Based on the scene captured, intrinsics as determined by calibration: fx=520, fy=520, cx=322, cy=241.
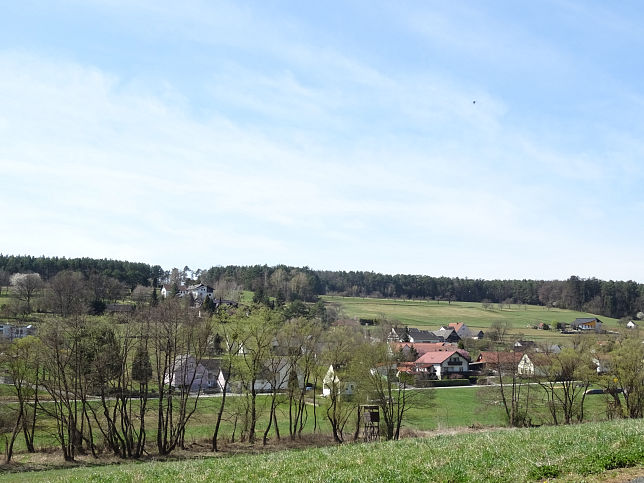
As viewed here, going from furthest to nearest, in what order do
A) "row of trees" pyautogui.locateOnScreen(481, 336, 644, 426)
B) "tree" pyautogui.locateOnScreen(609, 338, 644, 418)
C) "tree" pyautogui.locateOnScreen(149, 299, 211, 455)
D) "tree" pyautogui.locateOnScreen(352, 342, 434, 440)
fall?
1. "row of trees" pyautogui.locateOnScreen(481, 336, 644, 426)
2. "tree" pyautogui.locateOnScreen(609, 338, 644, 418)
3. "tree" pyautogui.locateOnScreen(352, 342, 434, 440)
4. "tree" pyautogui.locateOnScreen(149, 299, 211, 455)

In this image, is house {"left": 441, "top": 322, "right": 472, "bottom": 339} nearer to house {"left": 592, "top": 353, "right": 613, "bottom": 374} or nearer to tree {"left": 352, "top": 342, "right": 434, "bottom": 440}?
house {"left": 592, "top": 353, "right": 613, "bottom": 374}

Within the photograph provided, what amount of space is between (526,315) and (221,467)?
18665 centimetres

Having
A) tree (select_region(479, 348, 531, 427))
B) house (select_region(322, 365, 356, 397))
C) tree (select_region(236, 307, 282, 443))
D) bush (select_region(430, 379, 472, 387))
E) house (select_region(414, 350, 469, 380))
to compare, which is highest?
tree (select_region(236, 307, 282, 443))

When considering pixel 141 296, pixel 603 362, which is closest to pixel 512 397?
pixel 603 362

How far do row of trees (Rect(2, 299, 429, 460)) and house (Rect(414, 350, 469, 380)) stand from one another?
5436 cm

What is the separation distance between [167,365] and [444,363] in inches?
2870

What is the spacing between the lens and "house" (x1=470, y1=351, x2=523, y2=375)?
62119 mm

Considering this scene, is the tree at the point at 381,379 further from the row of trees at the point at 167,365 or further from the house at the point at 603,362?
the house at the point at 603,362

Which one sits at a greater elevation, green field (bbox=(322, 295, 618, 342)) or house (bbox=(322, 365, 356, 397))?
house (bbox=(322, 365, 356, 397))

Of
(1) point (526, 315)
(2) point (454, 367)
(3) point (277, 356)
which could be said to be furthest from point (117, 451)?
(1) point (526, 315)

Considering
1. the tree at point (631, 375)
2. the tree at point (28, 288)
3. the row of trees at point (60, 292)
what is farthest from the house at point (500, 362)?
the tree at point (28, 288)

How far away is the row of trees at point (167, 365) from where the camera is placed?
136ft

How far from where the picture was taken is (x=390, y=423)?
4788 cm

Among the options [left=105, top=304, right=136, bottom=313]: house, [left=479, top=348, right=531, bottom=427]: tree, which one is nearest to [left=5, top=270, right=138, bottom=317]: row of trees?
[left=105, top=304, right=136, bottom=313]: house
